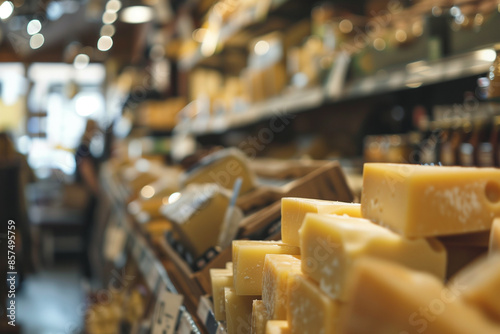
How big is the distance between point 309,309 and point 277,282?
0.11 m

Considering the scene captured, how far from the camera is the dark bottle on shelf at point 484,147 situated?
59.3 inches

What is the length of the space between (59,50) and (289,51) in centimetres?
977

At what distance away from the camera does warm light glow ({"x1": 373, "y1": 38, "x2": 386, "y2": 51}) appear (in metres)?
1.99

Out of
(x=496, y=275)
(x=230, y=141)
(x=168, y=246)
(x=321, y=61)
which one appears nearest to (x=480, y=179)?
(x=496, y=275)

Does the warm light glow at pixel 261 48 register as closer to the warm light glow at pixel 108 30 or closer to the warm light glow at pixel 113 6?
the warm light glow at pixel 113 6

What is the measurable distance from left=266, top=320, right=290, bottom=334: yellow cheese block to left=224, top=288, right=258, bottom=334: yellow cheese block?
18 cm

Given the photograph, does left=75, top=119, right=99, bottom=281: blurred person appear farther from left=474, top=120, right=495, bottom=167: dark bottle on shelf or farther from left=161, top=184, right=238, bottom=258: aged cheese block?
left=474, top=120, right=495, bottom=167: dark bottle on shelf

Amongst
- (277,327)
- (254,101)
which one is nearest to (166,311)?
(277,327)

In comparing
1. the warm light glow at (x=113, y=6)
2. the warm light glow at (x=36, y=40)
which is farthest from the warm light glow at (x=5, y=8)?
the warm light glow at (x=36, y=40)

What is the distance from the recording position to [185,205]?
5.29 ft

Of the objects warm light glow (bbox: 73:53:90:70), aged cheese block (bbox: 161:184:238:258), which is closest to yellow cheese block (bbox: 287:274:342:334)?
aged cheese block (bbox: 161:184:238:258)

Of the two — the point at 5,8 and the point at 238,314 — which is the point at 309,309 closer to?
the point at 238,314

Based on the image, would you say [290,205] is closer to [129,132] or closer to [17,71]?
[129,132]

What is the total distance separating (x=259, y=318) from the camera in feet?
2.73
